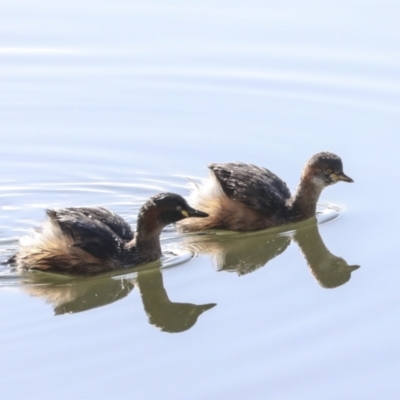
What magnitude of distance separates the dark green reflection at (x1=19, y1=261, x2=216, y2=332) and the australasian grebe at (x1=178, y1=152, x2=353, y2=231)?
104 centimetres

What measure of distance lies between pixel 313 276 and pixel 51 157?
303cm

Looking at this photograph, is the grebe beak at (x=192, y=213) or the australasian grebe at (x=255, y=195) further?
the australasian grebe at (x=255, y=195)

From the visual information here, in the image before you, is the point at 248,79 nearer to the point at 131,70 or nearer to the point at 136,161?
the point at 131,70

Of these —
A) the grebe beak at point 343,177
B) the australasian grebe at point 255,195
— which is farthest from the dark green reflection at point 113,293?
the grebe beak at point 343,177

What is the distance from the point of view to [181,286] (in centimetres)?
843

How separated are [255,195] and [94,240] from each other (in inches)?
67.5

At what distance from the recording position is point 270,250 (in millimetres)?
9422

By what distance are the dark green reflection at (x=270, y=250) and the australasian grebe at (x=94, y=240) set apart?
512 mm

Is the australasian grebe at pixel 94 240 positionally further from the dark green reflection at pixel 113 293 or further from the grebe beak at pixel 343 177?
the grebe beak at pixel 343 177

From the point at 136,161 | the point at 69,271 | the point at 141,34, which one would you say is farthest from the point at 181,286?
the point at 141,34

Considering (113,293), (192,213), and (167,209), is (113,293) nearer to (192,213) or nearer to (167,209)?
(167,209)

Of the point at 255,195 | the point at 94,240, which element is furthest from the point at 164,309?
the point at 255,195

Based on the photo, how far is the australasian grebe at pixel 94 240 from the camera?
8.65 m

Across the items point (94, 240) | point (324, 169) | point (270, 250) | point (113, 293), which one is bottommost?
point (113, 293)
